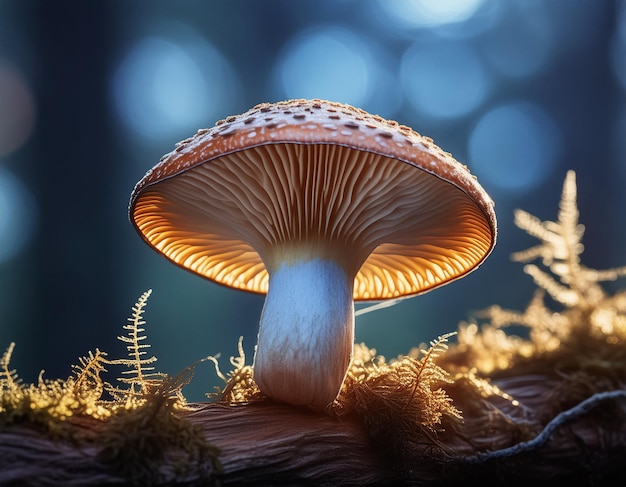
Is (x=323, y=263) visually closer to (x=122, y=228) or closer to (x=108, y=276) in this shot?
(x=108, y=276)

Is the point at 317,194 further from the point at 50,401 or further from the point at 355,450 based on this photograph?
the point at 50,401

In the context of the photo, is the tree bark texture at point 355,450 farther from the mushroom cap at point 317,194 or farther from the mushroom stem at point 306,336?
the mushroom cap at point 317,194

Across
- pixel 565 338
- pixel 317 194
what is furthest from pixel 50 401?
pixel 565 338

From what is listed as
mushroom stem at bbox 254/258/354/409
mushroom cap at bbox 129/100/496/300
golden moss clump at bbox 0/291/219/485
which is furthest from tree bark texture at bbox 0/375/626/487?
mushroom cap at bbox 129/100/496/300

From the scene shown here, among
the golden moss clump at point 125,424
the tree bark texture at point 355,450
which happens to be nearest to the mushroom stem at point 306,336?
the tree bark texture at point 355,450

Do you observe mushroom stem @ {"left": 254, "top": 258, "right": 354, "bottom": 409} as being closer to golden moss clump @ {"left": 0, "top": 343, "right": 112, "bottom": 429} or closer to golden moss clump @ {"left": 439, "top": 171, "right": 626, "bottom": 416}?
golden moss clump @ {"left": 0, "top": 343, "right": 112, "bottom": 429}

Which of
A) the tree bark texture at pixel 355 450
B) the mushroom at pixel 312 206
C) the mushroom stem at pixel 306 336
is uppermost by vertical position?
the mushroom at pixel 312 206

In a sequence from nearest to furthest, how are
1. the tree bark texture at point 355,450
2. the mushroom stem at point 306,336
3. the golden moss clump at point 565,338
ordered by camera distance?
A: the tree bark texture at point 355,450 → the mushroom stem at point 306,336 → the golden moss clump at point 565,338
